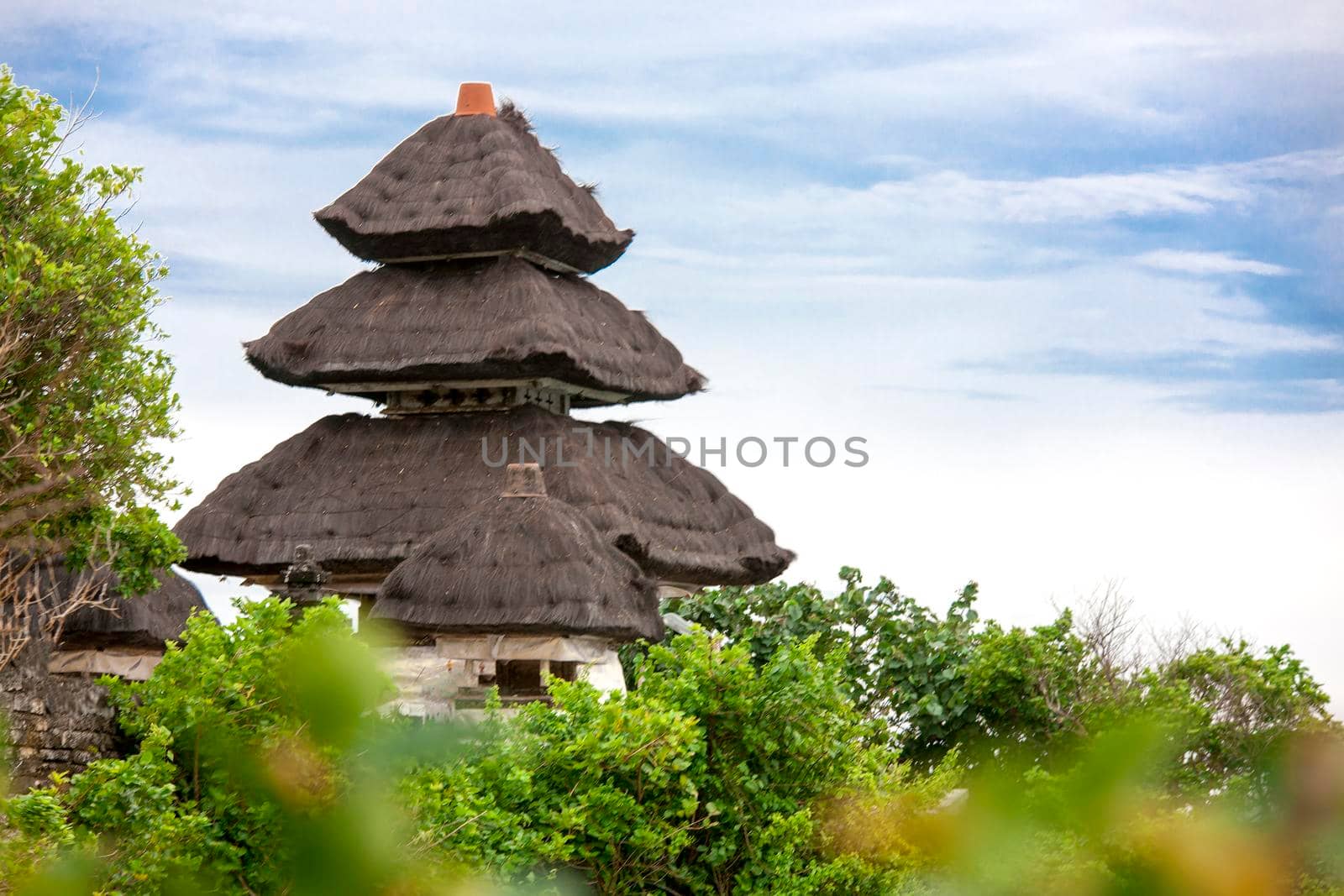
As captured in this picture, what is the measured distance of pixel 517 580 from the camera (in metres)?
13.9

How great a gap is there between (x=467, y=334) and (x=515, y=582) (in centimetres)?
331

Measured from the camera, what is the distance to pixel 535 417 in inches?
648

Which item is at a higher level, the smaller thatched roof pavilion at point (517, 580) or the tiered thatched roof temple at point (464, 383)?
the tiered thatched roof temple at point (464, 383)

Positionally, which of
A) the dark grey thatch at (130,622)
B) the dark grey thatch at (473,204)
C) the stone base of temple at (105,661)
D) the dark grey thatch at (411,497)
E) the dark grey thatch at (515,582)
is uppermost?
the dark grey thatch at (473,204)

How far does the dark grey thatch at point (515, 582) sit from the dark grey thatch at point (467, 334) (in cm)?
205

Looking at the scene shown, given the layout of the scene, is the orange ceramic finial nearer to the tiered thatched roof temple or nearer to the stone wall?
the tiered thatched roof temple

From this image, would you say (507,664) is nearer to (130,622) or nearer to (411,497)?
(411,497)

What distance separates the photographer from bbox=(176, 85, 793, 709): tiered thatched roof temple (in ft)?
52.7

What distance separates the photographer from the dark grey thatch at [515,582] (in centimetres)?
1385

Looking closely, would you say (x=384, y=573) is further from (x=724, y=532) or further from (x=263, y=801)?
(x=263, y=801)

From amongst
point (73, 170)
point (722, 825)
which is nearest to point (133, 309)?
point (73, 170)

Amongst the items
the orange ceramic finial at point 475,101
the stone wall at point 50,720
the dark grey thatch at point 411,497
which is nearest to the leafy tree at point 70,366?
the stone wall at point 50,720

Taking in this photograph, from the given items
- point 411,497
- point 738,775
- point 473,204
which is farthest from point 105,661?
point 738,775

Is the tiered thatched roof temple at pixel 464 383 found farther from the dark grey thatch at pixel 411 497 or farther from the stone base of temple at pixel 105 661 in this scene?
the stone base of temple at pixel 105 661
